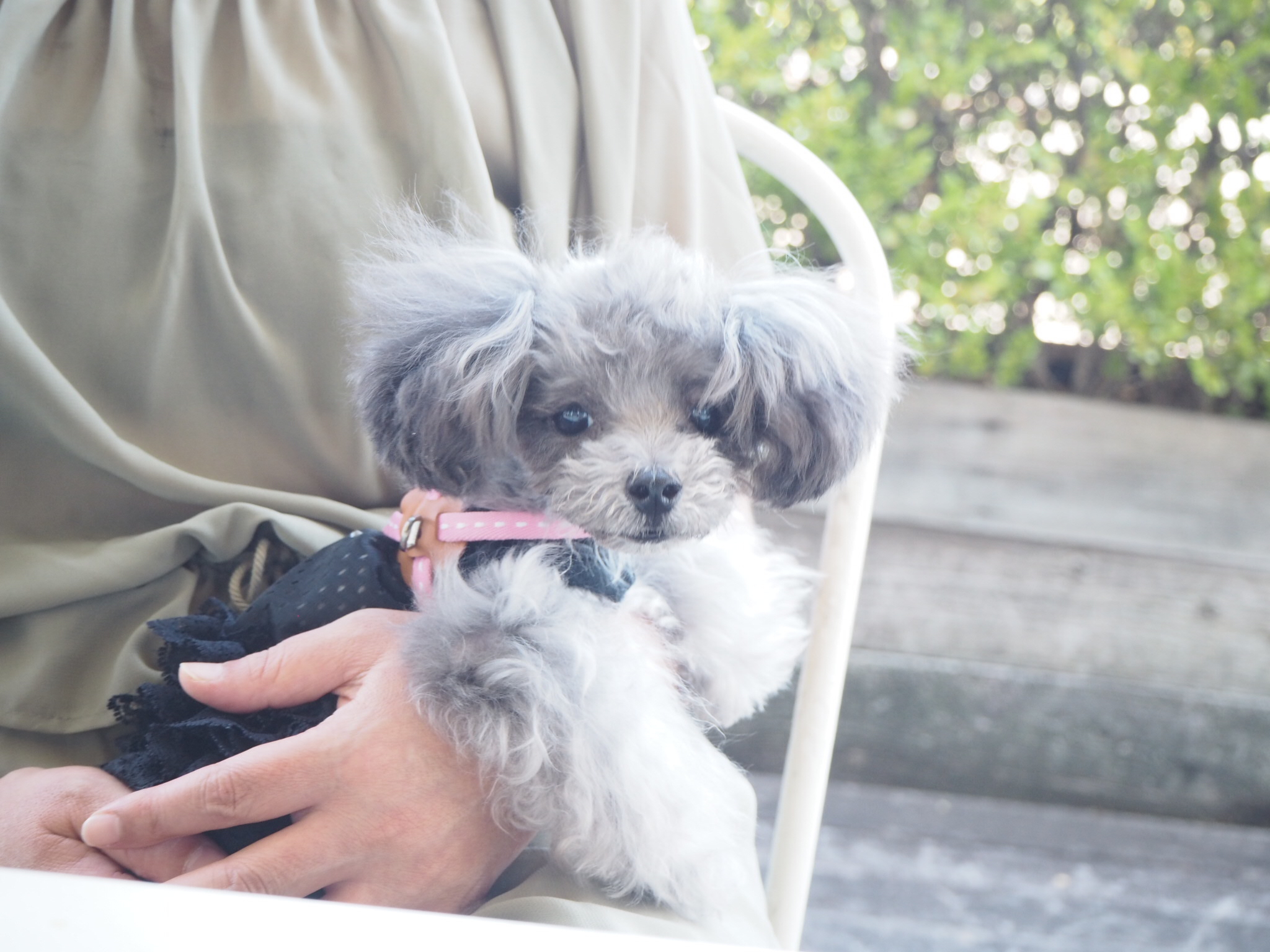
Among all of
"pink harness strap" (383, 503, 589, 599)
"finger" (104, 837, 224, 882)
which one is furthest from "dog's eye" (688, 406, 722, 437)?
"finger" (104, 837, 224, 882)

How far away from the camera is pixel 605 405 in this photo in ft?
2.24

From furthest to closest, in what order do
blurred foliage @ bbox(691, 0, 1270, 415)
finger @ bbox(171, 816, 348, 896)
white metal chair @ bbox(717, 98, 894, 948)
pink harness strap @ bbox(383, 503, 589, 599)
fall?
blurred foliage @ bbox(691, 0, 1270, 415)
white metal chair @ bbox(717, 98, 894, 948)
pink harness strap @ bbox(383, 503, 589, 599)
finger @ bbox(171, 816, 348, 896)

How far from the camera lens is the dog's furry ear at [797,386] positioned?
675mm

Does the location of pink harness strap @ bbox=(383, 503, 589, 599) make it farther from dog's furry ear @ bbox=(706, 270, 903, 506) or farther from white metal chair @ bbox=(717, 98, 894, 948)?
white metal chair @ bbox=(717, 98, 894, 948)

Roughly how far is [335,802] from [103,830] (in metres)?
0.14

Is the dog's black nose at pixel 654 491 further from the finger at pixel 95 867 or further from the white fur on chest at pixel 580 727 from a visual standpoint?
the finger at pixel 95 867

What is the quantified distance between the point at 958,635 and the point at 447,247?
158 centimetres

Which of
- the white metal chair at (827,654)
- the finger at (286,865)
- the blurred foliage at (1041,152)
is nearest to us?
the finger at (286,865)

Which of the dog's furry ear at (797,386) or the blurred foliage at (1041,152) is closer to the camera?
the dog's furry ear at (797,386)

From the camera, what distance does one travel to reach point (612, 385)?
0.68 m

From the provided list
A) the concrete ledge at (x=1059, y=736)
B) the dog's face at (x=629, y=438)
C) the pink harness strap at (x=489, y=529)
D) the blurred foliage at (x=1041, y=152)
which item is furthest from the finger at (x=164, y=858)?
the blurred foliage at (x=1041, y=152)

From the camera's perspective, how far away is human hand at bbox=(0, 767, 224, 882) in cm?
62

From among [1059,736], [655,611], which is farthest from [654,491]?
[1059,736]

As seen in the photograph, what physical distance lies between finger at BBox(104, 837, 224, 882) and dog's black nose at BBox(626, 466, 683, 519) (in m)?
0.36
